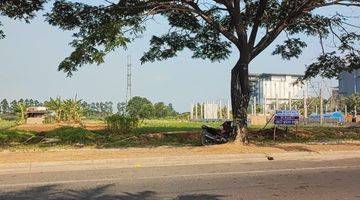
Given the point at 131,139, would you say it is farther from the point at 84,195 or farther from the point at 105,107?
the point at 105,107

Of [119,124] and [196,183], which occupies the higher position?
[119,124]

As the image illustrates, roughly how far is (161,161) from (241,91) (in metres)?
5.87

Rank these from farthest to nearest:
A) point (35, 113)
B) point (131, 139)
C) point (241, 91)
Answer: point (35, 113) < point (131, 139) < point (241, 91)

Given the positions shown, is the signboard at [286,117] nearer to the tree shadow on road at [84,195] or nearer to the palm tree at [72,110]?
the tree shadow on road at [84,195]

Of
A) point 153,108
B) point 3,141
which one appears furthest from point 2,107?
point 3,141

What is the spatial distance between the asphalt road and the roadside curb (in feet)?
2.57

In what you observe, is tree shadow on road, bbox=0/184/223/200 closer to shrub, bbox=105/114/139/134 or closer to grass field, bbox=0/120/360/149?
grass field, bbox=0/120/360/149

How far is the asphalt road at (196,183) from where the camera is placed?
995cm

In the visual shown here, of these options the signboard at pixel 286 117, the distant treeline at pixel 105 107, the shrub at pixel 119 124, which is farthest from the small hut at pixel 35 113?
the signboard at pixel 286 117

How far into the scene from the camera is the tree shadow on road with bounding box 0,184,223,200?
965 centimetres

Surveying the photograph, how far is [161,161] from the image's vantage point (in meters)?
16.4

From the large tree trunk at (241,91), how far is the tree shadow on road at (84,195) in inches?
408

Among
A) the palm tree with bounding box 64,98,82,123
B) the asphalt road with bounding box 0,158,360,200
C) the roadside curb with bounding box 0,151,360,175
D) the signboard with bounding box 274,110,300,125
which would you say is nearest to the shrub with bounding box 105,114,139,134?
the signboard with bounding box 274,110,300,125

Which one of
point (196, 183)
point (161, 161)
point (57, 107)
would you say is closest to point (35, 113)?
point (57, 107)
